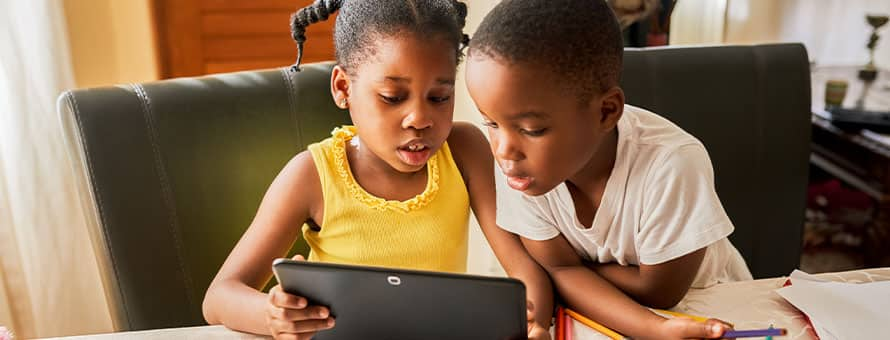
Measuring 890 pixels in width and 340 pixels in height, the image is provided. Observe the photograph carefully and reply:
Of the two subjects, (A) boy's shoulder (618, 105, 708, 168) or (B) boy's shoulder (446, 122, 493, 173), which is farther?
(B) boy's shoulder (446, 122, 493, 173)

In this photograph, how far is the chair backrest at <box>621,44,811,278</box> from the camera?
133 centimetres

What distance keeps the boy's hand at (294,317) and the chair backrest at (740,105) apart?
0.77m

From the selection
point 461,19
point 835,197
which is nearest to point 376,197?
point 461,19

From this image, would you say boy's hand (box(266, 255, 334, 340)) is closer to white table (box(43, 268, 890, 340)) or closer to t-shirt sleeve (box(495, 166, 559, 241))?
white table (box(43, 268, 890, 340))

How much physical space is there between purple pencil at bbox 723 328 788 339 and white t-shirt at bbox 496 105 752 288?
123 millimetres

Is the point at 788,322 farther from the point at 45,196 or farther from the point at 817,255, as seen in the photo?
the point at 45,196

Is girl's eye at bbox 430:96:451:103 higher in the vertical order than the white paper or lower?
higher

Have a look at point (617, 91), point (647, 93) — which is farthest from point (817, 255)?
point (617, 91)

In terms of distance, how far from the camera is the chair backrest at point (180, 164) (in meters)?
1.09

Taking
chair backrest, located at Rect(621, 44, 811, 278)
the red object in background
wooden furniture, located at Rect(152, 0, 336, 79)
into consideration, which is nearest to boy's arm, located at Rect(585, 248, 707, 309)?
chair backrest, located at Rect(621, 44, 811, 278)

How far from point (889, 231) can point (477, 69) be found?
5.50 feet

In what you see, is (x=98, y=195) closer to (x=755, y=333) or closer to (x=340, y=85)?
(x=340, y=85)

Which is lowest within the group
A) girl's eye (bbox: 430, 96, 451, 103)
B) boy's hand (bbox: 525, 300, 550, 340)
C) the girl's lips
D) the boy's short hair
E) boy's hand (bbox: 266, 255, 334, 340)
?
boy's hand (bbox: 525, 300, 550, 340)

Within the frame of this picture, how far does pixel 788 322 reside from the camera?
826 millimetres
